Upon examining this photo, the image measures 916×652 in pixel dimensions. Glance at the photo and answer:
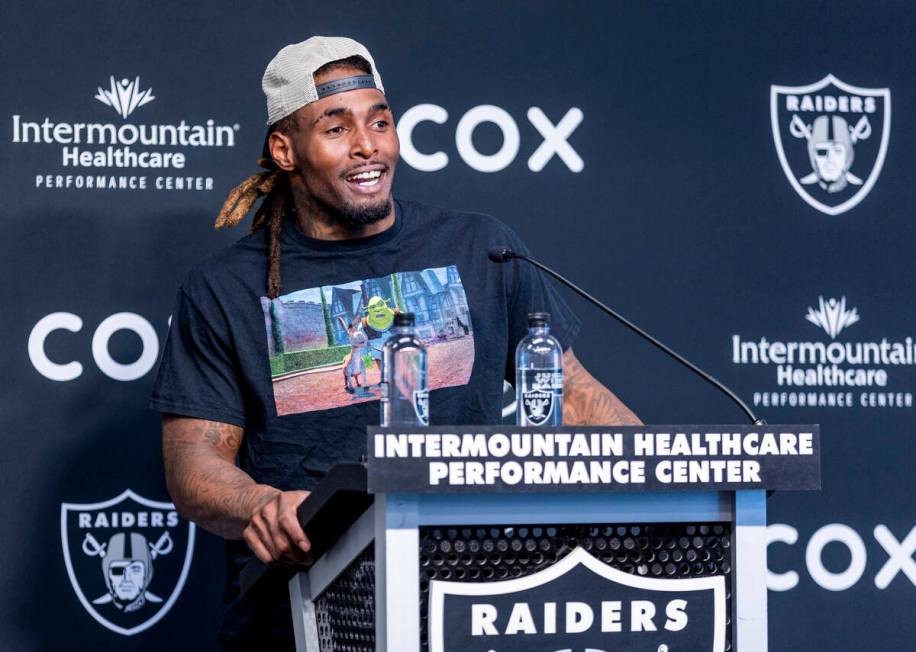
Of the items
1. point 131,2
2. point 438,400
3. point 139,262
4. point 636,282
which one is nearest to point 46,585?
point 139,262

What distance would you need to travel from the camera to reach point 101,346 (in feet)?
9.56

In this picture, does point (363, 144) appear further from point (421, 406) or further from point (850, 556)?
point (850, 556)

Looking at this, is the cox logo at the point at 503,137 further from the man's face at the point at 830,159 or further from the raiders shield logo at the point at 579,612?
the raiders shield logo at the point at 579,612

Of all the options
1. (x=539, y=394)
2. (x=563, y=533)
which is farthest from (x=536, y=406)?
(x=563, y=533)

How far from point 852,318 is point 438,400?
1.37m

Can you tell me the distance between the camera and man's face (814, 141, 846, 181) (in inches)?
128

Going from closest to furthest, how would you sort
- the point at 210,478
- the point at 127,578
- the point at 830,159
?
the point at 210,478
the point at 127,578
the point at 830,159

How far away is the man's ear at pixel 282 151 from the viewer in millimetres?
2479

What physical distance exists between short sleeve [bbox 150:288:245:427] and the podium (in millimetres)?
733

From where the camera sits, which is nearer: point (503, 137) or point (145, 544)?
point (145, 544)

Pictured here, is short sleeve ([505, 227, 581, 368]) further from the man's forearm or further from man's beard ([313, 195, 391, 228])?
the man's forearm

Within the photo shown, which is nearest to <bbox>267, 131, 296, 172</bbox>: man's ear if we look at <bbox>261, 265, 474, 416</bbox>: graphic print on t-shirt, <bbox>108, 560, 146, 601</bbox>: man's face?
<bbox>261, 265, 474, 416</bbox>: graphic print on t-shirt

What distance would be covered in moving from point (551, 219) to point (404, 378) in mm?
1404

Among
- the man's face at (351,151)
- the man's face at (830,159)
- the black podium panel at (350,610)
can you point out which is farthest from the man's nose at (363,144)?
the man's face at (830,159)
